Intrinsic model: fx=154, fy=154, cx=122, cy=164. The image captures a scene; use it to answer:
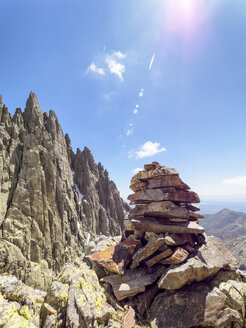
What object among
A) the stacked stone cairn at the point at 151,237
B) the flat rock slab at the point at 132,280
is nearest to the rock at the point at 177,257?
the stacked stone cairn at the point at 151,237

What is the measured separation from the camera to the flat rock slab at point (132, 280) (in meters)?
9.45

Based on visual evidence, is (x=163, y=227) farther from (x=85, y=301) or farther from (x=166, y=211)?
(x=85, y=301)

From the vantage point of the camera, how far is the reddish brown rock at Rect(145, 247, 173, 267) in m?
10.4

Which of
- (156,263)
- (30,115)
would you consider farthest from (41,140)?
(156,263)

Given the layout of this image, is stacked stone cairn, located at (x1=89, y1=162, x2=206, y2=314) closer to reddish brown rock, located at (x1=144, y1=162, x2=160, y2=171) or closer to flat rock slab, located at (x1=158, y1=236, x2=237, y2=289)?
reddish brown rock, located at (x1=144, y1=162, x2=160, y2=171)

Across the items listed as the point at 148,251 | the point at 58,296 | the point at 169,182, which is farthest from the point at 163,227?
the point at 58,296

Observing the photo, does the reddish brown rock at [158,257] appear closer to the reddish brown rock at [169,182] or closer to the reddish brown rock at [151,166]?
the reddish brown rock at [169,182]

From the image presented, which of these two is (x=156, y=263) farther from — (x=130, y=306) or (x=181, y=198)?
(x=181, y=198)

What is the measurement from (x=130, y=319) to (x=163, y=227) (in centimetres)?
601

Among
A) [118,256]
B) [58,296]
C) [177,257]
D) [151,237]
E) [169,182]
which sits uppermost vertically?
[169,182]

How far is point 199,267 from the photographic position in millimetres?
9242

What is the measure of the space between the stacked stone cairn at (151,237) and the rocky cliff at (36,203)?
64.2 metres

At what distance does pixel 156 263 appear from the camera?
11078 mm

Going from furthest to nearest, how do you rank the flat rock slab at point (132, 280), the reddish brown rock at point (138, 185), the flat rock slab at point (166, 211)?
the reddish brown rock at point (138, 185) → the flat rock slab at point (166, 211) → the flat rock slab at point (132, 280)
